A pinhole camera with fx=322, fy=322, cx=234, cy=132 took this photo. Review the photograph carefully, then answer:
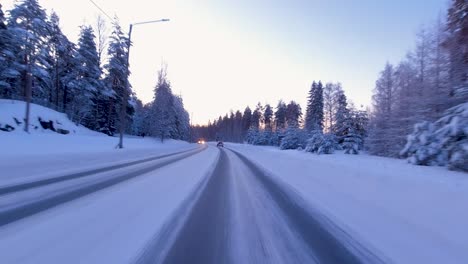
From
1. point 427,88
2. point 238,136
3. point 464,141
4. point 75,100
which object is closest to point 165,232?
point 464,141

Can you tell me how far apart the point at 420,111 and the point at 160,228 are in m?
19.8

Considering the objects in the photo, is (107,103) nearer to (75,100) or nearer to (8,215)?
(75,100)

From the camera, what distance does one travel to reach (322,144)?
31391 millimetres

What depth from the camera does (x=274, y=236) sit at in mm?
4910

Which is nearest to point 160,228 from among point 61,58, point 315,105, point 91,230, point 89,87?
point 91,230

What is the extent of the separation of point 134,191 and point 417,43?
31305 millimetres

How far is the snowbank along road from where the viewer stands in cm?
387

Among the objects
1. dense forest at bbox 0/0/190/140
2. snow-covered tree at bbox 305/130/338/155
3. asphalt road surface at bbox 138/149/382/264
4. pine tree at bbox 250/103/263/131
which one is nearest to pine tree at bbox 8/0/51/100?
dense forest at bbox 0/0/190/140

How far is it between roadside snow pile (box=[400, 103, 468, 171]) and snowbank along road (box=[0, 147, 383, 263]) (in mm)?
5706

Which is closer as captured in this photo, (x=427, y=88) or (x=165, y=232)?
(x=165, y=232)

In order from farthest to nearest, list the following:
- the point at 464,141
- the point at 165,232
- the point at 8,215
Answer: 1. the point at 464,141
2. the point at 8,215
3. the point at 165,232

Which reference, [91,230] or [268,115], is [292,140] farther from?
[268,115]

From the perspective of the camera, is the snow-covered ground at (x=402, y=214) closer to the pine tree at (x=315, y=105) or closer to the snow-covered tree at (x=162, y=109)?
the snow-covered tree at (x=162, y=109)

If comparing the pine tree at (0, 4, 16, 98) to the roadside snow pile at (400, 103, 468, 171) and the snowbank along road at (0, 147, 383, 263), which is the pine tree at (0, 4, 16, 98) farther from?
the roadside snow pile at (400, 103, 468, 171)
